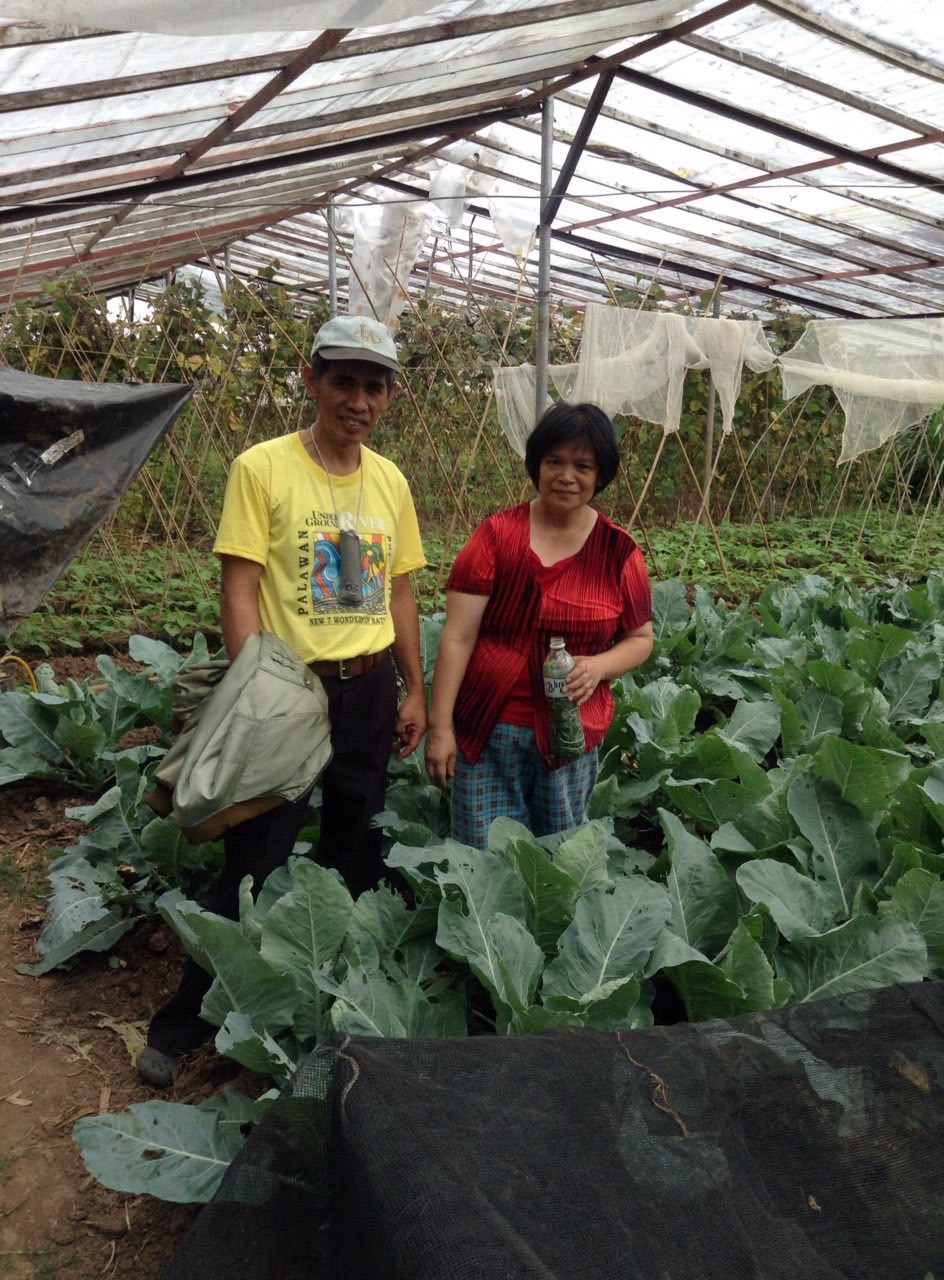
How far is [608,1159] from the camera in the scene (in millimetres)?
1464

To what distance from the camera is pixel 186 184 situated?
277 inches

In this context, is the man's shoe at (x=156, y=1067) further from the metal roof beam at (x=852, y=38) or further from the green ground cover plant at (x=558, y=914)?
the metal roof beam at (x=852, y=38)

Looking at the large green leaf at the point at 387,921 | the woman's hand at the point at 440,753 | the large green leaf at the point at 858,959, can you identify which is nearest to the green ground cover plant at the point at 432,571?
the woman's hand at the point at 440,753

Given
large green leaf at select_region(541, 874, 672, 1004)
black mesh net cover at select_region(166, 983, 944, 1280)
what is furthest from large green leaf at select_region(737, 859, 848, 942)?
black mesh net cover at select_region(166, 983, 944, 1280)

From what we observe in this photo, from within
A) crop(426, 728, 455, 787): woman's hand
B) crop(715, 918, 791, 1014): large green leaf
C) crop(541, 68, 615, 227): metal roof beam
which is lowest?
crop(715, 918, 791, 1014): large green leaf

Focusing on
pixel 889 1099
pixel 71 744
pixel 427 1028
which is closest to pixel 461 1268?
pixel 889 1099

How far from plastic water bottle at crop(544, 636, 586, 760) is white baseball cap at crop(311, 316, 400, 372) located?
31.0 inches

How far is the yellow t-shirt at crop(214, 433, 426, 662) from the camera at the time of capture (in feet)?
7.82

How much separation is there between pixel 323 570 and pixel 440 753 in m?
0.57

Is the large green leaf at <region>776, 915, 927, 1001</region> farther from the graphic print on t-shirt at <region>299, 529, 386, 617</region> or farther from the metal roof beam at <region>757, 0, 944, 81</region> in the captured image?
the metal roof beam at <region>757, 0, 944, 81</region>

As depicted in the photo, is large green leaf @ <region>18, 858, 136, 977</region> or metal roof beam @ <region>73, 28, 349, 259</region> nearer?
large green leaf @ <region>18, 858, 136, 977</region>

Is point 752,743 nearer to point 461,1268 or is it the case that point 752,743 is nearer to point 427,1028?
point 427,1028

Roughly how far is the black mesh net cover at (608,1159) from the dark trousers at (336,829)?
0.95 meters

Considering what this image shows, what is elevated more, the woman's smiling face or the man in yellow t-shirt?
the woman's smiling face
